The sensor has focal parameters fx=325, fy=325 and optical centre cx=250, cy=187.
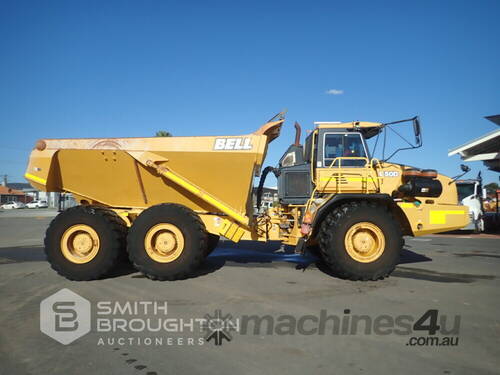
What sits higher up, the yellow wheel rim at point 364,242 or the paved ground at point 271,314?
the yellow wheel rim at point 364,242

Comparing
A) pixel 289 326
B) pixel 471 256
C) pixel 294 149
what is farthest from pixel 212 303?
pixel 471 256

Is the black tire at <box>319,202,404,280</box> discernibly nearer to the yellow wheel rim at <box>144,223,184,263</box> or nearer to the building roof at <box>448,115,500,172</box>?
the yellow wheel rim at <box>144,223,184,263</box>

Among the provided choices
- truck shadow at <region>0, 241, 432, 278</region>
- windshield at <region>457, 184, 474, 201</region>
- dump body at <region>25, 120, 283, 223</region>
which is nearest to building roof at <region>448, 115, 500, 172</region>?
windshield at <region>457, 184, 474, 201</region>

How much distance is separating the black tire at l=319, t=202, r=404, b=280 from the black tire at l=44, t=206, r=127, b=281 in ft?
11.4

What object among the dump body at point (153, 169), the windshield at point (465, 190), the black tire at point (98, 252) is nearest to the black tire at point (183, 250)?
the black tire at point (98, 252)

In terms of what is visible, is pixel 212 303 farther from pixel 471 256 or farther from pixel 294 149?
pixel 471 256

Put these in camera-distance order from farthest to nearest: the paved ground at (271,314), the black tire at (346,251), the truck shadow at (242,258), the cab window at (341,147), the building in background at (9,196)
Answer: the building in background at (9,196)
the truck shadow at (242,258)
the cab window at (341,147)
the black tire at (346,251)
the paved ground at (271,314)

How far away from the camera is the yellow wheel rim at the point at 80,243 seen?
17.7 ft

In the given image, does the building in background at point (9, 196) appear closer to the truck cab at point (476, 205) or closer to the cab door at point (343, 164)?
the truck cab at point (476, 205)

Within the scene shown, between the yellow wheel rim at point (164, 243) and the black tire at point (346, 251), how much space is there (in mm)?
2361

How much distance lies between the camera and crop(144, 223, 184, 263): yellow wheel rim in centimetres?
530

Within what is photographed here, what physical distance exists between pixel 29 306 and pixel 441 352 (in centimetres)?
465

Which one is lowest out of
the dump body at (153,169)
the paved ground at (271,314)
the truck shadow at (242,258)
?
the truck shadow at (242,258)

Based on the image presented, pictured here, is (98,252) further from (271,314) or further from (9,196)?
(9,196)
